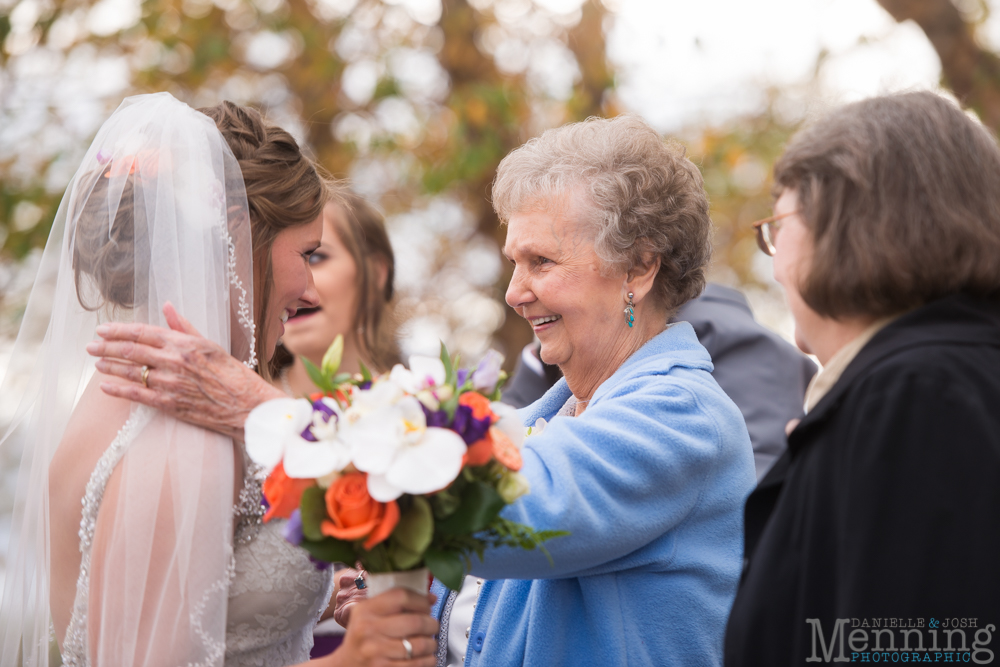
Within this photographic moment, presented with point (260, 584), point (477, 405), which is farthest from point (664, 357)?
point (260, 584)

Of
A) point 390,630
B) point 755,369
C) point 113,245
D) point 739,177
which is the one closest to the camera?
point 390,630

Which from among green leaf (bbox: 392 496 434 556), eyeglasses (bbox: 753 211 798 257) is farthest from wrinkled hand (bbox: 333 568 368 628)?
eyeglasses (bbox: 753 211 798 257)

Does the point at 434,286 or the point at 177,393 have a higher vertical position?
the point at 177,393

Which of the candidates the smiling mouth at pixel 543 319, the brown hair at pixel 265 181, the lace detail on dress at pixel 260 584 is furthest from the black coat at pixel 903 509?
the brown hair at pixel 265 181

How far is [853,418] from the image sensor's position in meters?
1.80

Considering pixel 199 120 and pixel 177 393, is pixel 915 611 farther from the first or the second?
pixel 199 120

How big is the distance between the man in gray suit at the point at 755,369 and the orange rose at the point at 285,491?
2598mm

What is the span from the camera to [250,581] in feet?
7.63

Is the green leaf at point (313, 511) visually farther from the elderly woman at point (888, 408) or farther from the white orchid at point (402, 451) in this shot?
the elderly woman at point (888, 408)

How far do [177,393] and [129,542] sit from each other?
15.1 inches

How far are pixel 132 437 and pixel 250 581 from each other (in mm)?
503

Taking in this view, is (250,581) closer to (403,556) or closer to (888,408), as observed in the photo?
(403,556)

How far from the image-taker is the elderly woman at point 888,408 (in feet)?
5.59

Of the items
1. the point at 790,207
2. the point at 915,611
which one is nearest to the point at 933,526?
the point at 915,611
